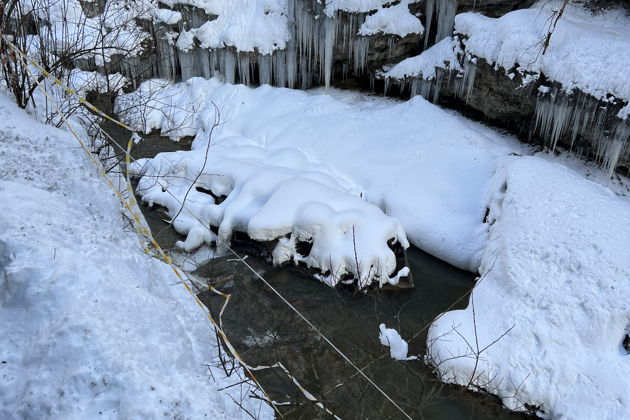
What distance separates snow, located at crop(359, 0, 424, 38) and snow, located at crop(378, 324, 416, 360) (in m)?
7.26

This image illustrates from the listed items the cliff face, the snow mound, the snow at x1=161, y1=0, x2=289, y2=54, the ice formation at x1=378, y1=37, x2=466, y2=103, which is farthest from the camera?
the snow at x1=161, y1=0, x2=289, y2=54

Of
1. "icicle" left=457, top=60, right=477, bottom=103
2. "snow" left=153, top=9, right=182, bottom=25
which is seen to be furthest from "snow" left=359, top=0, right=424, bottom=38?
"snow" left=153, top=9, right=182, bottom=25

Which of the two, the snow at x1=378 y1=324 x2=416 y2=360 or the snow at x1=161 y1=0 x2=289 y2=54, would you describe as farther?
the snow at x1=161 y1=0 x2=289 y2=54

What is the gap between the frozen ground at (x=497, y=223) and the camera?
5.01 meters

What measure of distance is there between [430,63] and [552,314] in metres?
6.44

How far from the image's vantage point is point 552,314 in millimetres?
5316

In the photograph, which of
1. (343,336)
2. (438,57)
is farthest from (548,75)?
(343,336)

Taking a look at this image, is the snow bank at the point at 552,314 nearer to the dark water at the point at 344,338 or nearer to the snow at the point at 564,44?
the dark water at the point at 344,338

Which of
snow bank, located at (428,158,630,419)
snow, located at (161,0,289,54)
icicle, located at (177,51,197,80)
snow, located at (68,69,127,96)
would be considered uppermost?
snow, located at (161,0,289,54)

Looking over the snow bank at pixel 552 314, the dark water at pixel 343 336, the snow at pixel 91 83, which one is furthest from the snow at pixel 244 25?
the snow bank at pixel 552 314

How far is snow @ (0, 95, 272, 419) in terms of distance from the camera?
2.16m

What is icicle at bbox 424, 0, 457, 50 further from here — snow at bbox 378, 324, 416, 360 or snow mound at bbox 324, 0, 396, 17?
snow at bbox 378, 324, 416, 360

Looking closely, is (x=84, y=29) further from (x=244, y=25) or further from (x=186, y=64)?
(x=244, y=25)

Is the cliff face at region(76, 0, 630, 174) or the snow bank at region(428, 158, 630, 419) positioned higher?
the cliff face at region(76, 0, 630, 174)
